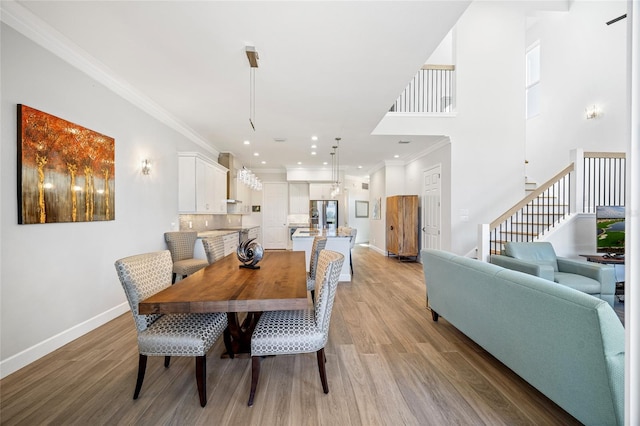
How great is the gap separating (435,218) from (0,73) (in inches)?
260

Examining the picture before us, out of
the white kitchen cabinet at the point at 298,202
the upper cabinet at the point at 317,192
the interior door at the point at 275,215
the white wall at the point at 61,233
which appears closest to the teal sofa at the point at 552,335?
the white wall at the point at 61,233

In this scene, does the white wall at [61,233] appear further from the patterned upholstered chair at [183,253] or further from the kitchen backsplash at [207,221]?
the kitchen backsplash at [207,221]

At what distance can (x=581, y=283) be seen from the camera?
3.18 metres

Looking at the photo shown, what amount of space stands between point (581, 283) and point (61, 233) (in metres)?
5.44

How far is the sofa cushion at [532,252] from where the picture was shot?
3.83 metres

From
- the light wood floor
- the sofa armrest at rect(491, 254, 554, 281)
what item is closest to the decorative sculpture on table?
the light wood floor

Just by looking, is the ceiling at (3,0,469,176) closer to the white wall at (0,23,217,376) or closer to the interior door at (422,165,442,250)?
the white wall at (0,23,217,376)

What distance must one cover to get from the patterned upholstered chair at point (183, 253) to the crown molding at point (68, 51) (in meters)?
1.84

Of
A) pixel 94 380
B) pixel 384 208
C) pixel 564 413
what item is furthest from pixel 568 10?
pixel 94 380

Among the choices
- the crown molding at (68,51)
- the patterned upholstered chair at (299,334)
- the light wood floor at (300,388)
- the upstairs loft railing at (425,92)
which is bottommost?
the light wood floor at (300,388)

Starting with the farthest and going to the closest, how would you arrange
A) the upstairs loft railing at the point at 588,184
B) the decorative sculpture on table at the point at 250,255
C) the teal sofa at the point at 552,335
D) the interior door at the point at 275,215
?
1. the interior door at the point at 275,215
2. the upstairs loft railing at the point at 588,184
3. the decorative sculpture on table at the point at 250,255
4. the teal sofa at the point at 552,335

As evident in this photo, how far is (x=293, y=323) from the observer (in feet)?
6.56

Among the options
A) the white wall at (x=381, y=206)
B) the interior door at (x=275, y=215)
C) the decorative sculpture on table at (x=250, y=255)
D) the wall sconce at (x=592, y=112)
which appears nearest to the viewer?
the decorative sculpture on table at (x=250, y=255)

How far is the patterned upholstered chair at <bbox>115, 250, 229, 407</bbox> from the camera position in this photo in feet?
5.96
